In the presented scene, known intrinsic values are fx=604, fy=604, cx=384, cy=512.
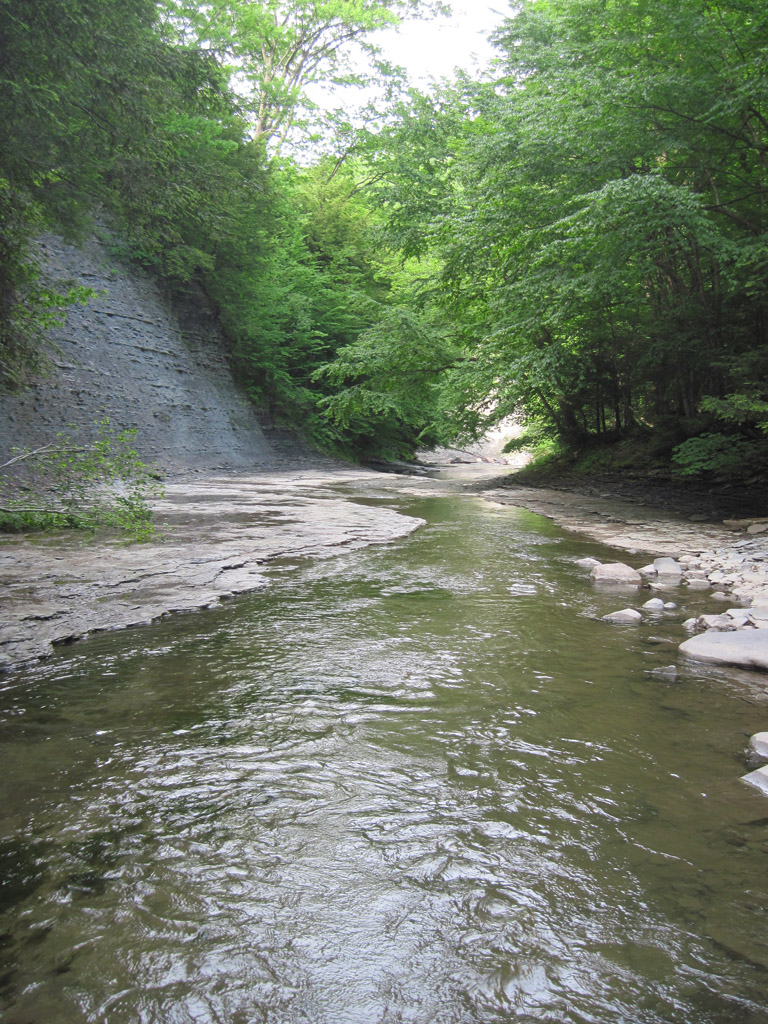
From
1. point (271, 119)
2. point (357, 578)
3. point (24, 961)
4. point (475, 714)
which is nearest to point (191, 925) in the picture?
point (24, 961)

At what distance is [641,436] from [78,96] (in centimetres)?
1363

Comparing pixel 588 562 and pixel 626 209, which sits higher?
pixel 626 209

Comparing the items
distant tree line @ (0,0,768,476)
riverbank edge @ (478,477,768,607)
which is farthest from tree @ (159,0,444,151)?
riverbank edge @ (478,477,768,607)

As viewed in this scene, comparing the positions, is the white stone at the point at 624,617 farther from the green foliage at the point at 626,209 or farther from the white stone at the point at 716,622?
the green foliage at the point at 626,209

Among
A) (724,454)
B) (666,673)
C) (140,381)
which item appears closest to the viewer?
(666,673)

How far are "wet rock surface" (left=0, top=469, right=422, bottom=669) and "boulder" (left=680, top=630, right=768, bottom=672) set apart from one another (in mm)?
3203

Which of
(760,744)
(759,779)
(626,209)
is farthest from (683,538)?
(759,779)

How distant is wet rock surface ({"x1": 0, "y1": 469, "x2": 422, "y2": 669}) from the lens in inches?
149

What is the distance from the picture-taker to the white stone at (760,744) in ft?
7.95

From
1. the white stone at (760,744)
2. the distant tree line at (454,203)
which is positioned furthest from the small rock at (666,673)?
the distant tree line at (454,203)

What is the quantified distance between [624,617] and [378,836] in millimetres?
2915

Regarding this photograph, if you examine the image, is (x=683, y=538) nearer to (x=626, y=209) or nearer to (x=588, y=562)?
(x=588, y=562)

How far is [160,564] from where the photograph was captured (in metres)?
5.28

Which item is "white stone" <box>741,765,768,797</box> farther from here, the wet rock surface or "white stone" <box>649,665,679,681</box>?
the wet rock surface
